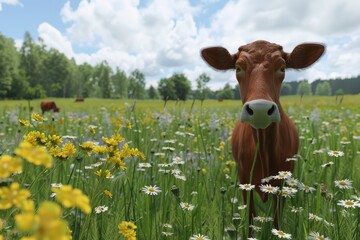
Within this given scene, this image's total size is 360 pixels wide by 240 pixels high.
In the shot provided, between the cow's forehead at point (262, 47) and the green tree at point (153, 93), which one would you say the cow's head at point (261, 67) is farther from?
the green tree at point (153, 93)

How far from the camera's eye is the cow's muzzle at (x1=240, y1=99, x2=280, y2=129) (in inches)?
88.4

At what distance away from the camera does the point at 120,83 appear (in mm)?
107438

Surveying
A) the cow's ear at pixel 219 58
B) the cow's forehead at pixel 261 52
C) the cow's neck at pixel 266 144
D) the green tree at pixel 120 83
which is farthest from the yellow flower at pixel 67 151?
the green tree at pixel 120 83

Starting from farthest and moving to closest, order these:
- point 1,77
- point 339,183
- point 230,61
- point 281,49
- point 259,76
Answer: point 1,77 < point 230,61 < point 281,49 < point 259,76 < point 339,183

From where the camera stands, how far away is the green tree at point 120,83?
10575 cm

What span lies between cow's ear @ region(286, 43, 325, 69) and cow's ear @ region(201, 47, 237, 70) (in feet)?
1.75

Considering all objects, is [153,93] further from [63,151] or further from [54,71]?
[63,151]

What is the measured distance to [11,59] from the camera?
209 feet

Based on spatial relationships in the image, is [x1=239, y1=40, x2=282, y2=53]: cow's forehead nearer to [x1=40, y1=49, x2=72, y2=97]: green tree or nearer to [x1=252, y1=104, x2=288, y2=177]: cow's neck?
[x1=252, y1=104, x2=288, y2=177]: cow's neck

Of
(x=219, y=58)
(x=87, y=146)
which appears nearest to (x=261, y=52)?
(x=219, y=58)

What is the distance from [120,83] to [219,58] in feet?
350

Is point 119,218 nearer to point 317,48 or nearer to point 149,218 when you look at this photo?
point 149,218

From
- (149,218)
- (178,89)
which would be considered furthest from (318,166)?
(178,89)

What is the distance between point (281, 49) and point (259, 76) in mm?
524
